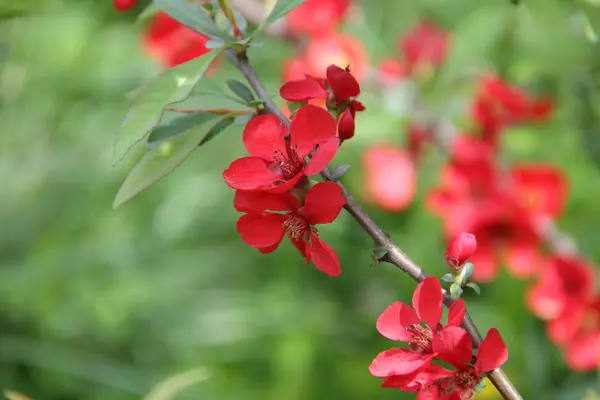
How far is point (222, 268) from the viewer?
194 centimetres

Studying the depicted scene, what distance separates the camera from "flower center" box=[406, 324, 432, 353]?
0.46 metres

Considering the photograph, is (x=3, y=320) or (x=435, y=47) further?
(x=3, y=320)

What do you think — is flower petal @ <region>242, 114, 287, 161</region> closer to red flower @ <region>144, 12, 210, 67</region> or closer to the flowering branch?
the flowering branch

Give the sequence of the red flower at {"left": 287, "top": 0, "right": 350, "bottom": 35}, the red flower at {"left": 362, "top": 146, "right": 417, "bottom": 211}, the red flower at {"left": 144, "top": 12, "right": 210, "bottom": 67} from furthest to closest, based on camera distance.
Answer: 1. the red flower at {"left": 362, "top": 146, "right": 417, "bottom": 211}
2. the red flower at {"left": 287, "top": 0, "right": 350, "bottom": 35}
3. the red flower at {"left": 144, "top": 12, "right": 210, "bottom": 67}

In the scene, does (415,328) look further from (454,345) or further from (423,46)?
(423,46)

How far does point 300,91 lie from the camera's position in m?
0.48

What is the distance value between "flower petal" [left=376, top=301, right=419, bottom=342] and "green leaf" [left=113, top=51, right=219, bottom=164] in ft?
0.57

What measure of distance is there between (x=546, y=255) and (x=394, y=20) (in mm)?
469

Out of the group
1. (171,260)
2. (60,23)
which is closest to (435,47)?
(171,260)

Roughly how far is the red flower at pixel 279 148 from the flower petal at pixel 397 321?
0.10 metres

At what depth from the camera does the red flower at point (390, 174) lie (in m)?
1.39

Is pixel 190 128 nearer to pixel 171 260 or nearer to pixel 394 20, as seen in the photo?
pixel 394 20

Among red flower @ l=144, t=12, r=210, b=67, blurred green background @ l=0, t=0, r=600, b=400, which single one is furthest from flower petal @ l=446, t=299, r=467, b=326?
blurred green background @ l=0, t=0, r=600, b=400

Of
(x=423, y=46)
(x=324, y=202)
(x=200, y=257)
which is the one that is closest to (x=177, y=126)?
(x=324, y=202)
